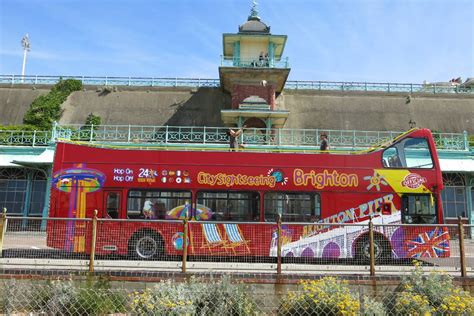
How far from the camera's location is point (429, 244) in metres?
10.3

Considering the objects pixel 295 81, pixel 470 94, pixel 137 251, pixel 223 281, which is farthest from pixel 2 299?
pixel 470 94

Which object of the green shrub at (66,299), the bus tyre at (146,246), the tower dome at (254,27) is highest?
the tower dome at (254,27)

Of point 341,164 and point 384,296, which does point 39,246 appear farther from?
point 341,164

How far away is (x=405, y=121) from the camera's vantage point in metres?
32.4

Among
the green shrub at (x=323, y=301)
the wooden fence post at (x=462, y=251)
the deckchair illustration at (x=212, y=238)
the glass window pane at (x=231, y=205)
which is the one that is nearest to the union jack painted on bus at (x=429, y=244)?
the wooden fence post at (x=462, y=251)

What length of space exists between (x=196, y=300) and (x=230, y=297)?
609mm

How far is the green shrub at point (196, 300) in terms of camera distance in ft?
21.7

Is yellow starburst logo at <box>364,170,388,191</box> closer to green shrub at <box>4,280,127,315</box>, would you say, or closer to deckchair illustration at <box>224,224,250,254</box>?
deckchair illustration at <box>224,224,250,254</box>

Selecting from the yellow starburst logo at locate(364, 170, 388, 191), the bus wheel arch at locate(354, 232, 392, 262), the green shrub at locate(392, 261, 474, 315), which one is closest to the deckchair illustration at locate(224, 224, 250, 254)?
the bus wheel arch at locate(354, 232, 392, 262)

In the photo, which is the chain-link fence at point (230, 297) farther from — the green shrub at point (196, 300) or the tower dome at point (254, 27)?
the tower dome at point (254, 27)

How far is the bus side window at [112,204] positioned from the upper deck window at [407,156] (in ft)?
27.4

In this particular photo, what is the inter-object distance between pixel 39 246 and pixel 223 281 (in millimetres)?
5028

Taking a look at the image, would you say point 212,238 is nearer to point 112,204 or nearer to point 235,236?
point 235,236

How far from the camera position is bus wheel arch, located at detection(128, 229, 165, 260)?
10.8m
